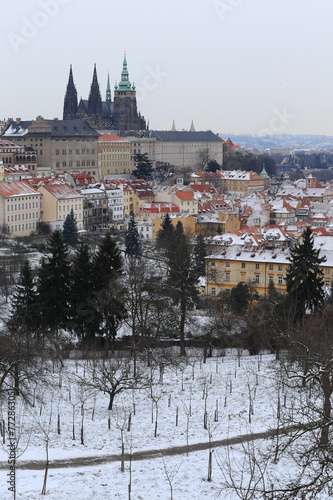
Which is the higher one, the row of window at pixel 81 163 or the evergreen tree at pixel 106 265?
the row of window at pixel 81 163

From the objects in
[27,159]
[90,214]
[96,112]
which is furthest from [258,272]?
[96,112]

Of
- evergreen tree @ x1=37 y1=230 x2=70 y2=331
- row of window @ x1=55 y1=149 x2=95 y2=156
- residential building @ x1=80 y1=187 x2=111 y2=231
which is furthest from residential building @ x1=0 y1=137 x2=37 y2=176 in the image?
evergreen tree @ x1=37 y1=230 x2=70 y2=331

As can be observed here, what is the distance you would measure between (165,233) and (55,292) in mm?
31707

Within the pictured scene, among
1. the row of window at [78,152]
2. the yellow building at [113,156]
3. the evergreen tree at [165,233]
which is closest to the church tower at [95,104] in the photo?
the yellow building at [113,156]

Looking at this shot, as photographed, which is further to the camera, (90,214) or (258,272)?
(90,214)

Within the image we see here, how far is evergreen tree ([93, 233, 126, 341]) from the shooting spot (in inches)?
876

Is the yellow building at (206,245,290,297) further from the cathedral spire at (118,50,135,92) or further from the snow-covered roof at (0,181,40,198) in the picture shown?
the cathedral spire at (118,50,135,92)

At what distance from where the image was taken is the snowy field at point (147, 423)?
1256cm

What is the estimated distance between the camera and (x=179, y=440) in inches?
577

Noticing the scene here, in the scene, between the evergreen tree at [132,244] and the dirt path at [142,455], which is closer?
the dirt path at [142,455]

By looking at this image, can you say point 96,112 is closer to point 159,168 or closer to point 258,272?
point 159,168

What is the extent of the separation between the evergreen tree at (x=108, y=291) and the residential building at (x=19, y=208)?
30773 millimetres

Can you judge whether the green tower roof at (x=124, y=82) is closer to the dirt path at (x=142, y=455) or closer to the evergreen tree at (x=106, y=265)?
the evergreen tree at (x=106, y=265)

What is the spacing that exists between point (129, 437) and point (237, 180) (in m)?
79.3
